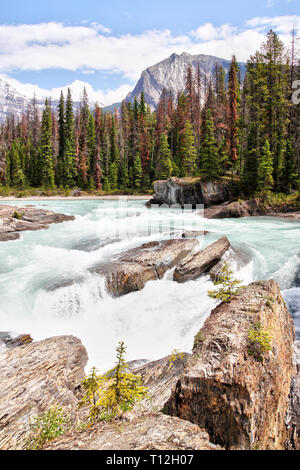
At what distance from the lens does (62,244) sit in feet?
53.7

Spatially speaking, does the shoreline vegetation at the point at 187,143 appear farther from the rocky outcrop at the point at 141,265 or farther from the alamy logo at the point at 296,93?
the rocky outcrop at the point at 141,265

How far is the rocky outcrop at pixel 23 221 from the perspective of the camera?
18156 mm

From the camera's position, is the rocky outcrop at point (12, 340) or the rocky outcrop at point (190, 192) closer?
the rocky outcrop at point (12, 340)

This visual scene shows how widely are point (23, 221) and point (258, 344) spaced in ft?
66.8

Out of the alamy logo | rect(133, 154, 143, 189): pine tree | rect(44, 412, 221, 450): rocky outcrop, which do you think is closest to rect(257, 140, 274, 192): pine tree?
the alamy logo

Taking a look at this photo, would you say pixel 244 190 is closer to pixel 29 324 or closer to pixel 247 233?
pixel 247 233

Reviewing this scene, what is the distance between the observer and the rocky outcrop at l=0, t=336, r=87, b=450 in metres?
3.88

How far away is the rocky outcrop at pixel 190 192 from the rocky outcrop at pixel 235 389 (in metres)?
28.4

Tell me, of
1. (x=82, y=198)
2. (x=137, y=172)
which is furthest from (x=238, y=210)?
(x=137, y=172)

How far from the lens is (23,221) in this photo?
20703 millimetres

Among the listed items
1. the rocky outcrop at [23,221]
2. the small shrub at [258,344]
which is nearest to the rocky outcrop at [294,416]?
the small shrub at [258,344]

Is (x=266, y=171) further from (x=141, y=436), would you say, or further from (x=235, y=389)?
(x=141, y=436)

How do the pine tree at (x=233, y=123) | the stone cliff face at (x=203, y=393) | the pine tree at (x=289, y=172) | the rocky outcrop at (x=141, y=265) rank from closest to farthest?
the stone cliff face at (x=203, y=393)
the rocky outcrop at (x=141, y=265)
the pine tree at (x=289, y=172)
the pine tree at (x=233, y=123)

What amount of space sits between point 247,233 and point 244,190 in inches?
540
